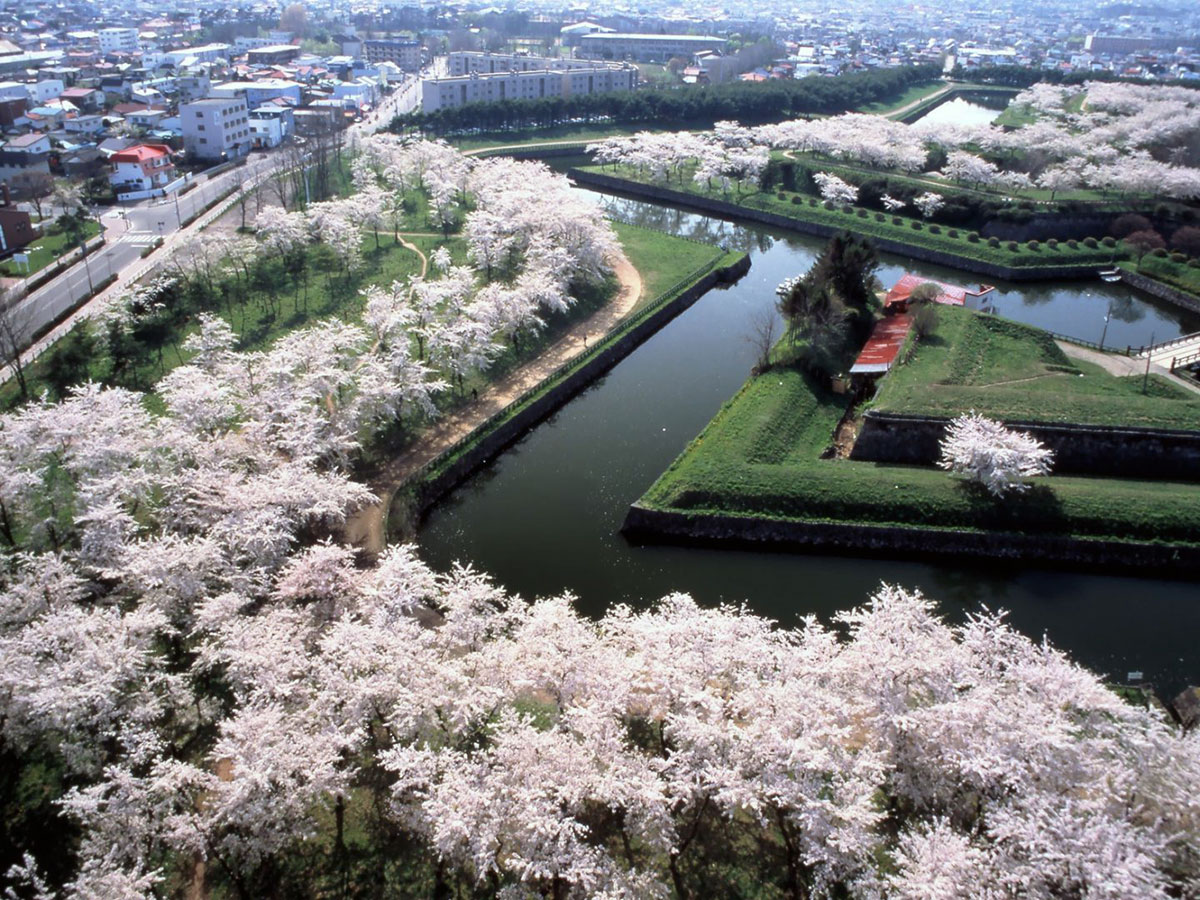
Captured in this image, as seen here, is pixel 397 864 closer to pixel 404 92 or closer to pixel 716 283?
pixel 716 283

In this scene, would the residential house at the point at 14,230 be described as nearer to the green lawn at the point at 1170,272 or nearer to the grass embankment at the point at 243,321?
→ the grass embankment at the point at 243,321

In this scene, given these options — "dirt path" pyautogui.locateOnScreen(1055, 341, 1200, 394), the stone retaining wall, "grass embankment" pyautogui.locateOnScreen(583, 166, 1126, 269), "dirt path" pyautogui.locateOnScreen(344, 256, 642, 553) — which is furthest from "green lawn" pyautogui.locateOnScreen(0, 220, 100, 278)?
the stone retaining wall

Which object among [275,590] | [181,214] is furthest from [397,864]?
[181,214]

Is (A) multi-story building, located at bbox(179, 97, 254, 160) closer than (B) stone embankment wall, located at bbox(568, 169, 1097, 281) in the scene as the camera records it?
No

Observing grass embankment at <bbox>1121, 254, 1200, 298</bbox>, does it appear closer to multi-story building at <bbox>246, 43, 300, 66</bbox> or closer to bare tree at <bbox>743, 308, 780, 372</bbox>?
bare tree at <bbox>743, 308, 780, 372</bbox>

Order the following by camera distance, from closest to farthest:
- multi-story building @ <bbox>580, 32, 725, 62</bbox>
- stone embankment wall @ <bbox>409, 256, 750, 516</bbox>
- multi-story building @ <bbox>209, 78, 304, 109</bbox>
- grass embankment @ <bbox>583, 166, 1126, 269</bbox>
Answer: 1. stone embankment wall @ <bbox>409, 256, 750, 516</bbox>
2. grass embankment @ <bbox>583, 166, 1126, 269</bbox>
3. multi-story building @ <bbox>209, 78, 304, 109</bbox>
4. multi-story building @ <bbox>580, 32, 725, 62</bbox>

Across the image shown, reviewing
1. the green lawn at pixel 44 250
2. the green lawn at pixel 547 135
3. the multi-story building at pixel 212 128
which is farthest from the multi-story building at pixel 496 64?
the green lawn at pixel 44 250
